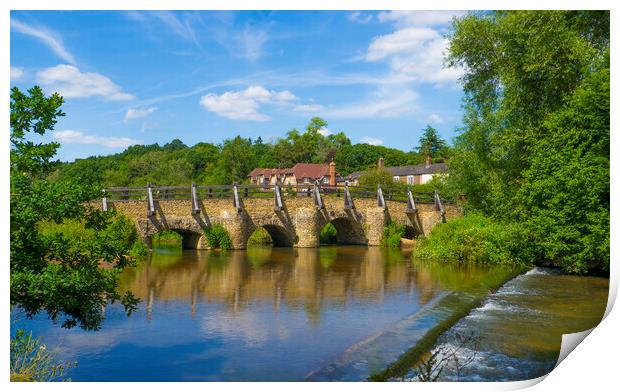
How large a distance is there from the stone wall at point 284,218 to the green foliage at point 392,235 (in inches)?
9.7

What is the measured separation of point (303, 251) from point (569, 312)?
47.7 ft

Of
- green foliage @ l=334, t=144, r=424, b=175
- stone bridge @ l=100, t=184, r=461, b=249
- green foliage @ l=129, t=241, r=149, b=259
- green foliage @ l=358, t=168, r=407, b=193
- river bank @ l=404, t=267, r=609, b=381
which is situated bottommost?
river bank @ l=404, t=267, r=609, b=381

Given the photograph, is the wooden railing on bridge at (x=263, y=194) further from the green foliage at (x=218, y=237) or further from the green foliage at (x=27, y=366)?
the green foliage at (x=27, y=366)

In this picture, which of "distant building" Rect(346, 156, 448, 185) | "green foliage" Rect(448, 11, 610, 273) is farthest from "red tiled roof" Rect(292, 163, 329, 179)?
"green foliage" Rect(448, 11, 610, 273)

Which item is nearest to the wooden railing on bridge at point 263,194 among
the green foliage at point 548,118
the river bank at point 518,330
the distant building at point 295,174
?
the green foliage at point 548,118

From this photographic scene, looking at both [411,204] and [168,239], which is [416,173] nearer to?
[411,204]

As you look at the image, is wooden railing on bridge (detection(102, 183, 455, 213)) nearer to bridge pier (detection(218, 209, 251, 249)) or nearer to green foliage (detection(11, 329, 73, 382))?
bridge pier (detection(218, 209, 251, 249))

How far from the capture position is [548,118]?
14703mm

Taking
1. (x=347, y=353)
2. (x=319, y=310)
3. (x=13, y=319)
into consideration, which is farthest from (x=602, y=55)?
(x=13, y=319)

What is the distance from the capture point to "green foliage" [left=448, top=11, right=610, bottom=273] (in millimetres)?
12727

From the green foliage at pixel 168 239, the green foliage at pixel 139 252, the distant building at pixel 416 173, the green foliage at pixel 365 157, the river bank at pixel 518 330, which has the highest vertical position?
the green foliage at pixel 365 157

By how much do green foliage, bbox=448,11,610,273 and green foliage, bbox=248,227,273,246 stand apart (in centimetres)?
1303

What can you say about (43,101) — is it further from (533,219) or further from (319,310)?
(533,219)

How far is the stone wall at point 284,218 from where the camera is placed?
22.6 meters
